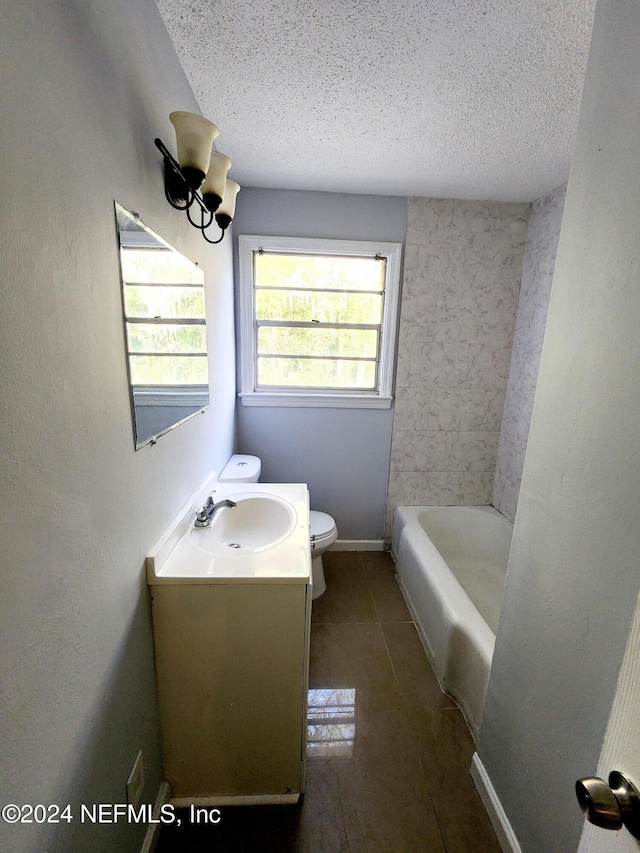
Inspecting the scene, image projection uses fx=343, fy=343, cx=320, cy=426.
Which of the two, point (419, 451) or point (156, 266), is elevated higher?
point (156, 266)

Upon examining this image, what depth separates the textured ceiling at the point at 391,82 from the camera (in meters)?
0.99

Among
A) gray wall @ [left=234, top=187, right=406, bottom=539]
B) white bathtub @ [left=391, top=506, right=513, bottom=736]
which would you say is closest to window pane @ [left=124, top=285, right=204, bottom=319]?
gray wall @ [left=234, top=187, right=406, bottom=539]

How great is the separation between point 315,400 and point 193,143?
1597 mm

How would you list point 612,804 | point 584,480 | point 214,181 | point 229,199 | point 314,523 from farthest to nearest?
point 314,523, point 229,199, point 214,181, point 584,480, point 612,804

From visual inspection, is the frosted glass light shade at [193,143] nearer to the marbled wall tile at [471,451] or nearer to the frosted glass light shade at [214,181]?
the frosted glass light shade at [214,181]

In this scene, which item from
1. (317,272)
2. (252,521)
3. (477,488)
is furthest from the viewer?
(477,488)

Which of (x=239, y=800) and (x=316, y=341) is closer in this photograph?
(x=239, y=800)

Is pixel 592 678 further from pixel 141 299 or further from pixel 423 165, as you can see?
pixel 423 165

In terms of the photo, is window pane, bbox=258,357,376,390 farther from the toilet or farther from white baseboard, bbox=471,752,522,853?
white baseboard, bbox=471,752,522,853

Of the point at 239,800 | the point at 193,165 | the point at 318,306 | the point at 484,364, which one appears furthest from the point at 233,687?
the point at 484,364

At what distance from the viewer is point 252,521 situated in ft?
5.18

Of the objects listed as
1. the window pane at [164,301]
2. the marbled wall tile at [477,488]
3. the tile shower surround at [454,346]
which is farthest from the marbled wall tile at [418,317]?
the window pane at [164,301]

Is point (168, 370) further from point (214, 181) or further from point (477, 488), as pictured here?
point (477, 488)

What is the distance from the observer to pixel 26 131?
20.5 inches
